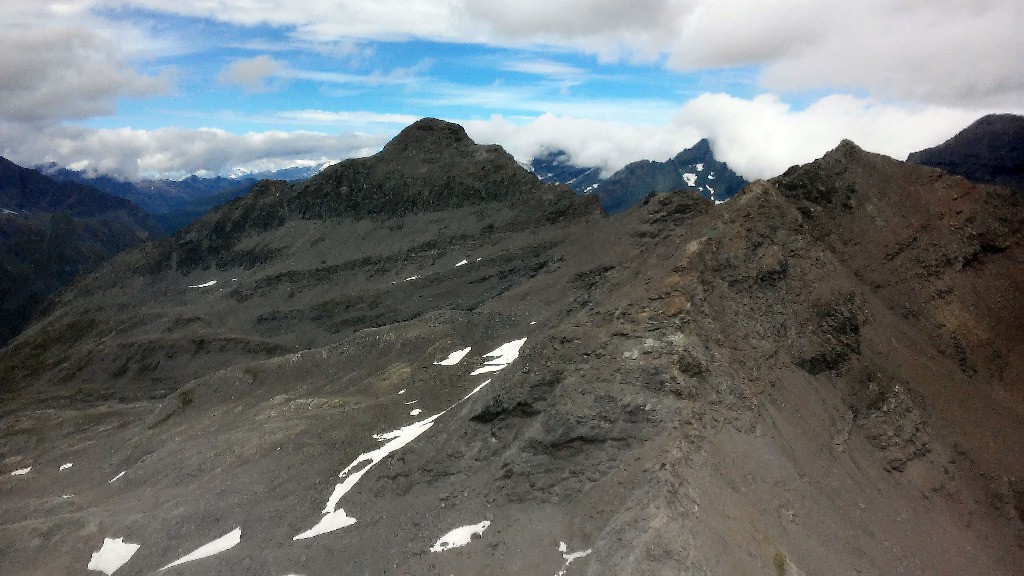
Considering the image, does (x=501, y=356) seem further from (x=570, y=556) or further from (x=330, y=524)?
(x=570, y=556)

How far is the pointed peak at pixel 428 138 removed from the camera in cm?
15562

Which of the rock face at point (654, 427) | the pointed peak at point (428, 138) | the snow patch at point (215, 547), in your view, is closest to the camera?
the rock face at point (654, 427)

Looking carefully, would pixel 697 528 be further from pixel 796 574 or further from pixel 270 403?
pixel 270 403

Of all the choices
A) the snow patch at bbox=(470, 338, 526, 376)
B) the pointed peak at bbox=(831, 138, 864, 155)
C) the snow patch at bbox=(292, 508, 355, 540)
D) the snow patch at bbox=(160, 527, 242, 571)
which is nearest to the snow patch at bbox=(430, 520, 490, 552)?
the snow patch at bbox=(292, 508, 355, 540)

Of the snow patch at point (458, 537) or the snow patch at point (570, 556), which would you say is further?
the snow patch at point (458, 537)

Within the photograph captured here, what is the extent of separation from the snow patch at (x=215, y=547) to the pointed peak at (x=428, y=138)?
12237 centimetres

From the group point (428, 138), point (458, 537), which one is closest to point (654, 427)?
point (458, 537)

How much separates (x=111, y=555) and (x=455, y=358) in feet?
108

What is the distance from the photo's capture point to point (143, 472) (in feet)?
209

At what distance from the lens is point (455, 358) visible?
201 feet

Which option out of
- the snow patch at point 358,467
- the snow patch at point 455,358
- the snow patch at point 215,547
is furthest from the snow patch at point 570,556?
the snow patch at point 455,358

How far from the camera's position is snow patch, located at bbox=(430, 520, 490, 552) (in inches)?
1268

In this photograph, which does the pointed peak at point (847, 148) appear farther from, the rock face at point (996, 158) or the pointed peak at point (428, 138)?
the rock face at point (996, 158)

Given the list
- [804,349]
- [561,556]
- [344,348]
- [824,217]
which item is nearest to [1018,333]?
[824,217]
